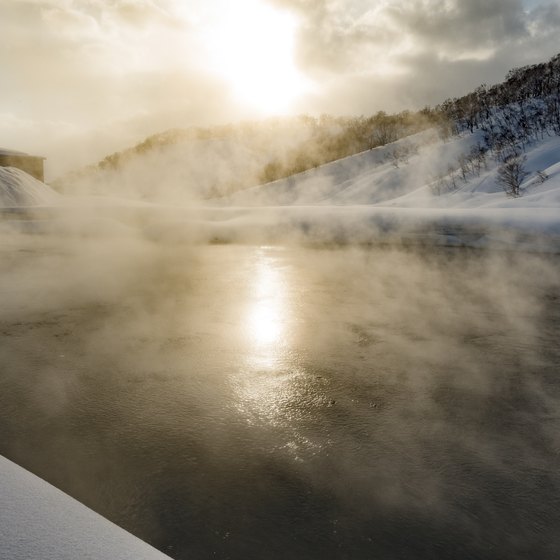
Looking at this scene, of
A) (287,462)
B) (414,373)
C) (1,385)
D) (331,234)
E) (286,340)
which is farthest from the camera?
(331,234)

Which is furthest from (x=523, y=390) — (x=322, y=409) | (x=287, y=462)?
(x=287, y=462)

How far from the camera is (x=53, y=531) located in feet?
3.83

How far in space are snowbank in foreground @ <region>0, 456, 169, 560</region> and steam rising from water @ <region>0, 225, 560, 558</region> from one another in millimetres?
602

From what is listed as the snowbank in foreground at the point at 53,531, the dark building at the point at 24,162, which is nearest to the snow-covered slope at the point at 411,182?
the dark building at the point at 24,162

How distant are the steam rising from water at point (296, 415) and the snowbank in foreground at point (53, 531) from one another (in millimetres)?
602

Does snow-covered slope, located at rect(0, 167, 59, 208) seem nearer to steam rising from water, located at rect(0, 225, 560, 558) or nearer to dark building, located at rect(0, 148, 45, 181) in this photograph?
dark building, located at rect(0, 148, 45, 181)

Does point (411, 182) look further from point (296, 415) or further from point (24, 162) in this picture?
point (296, 415)

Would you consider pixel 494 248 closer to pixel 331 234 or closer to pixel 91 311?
pixel 331 234

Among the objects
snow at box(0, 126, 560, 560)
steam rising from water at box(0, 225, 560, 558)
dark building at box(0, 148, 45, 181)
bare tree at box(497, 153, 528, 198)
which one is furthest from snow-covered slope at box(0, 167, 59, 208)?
bare tree at box(497, 153, 528, 198)

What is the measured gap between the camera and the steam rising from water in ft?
6.38

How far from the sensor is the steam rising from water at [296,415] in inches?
76.6

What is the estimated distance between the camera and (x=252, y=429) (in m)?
2.66

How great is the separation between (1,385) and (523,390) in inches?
139

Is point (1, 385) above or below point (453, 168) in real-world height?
below
